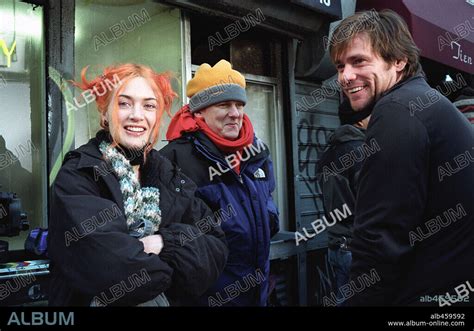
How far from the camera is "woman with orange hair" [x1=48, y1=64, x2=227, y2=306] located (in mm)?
1623

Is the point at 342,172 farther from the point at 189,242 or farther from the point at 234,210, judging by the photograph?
the point at 189,242

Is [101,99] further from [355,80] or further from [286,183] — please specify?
[286,183]

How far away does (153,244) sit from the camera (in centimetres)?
176

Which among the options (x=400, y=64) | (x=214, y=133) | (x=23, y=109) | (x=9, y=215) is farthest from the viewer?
(x=23, y=109)

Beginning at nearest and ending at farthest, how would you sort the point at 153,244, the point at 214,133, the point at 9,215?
1. the point at 153,244
2. the point at 214,133
3. the point at 9,215

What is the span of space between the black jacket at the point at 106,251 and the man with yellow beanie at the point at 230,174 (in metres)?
0.56

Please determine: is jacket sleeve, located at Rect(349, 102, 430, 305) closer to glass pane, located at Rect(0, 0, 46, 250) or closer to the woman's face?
the woman's face

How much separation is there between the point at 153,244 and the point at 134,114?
1.86 feet

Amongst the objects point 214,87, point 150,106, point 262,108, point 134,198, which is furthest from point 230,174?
point 262,108

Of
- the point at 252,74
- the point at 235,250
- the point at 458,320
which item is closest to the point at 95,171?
the point at 235,250

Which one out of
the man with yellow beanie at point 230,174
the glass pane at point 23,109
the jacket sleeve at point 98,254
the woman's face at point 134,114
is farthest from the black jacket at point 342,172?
the glass pane at point 23,109

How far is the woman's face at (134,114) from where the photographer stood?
1.94 meters

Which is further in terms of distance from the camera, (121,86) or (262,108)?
(262,108)

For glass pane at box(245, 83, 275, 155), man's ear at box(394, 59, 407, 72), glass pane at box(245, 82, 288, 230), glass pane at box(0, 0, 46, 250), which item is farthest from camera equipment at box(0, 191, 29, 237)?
glass pane at box(245, 82, 288, 230)
